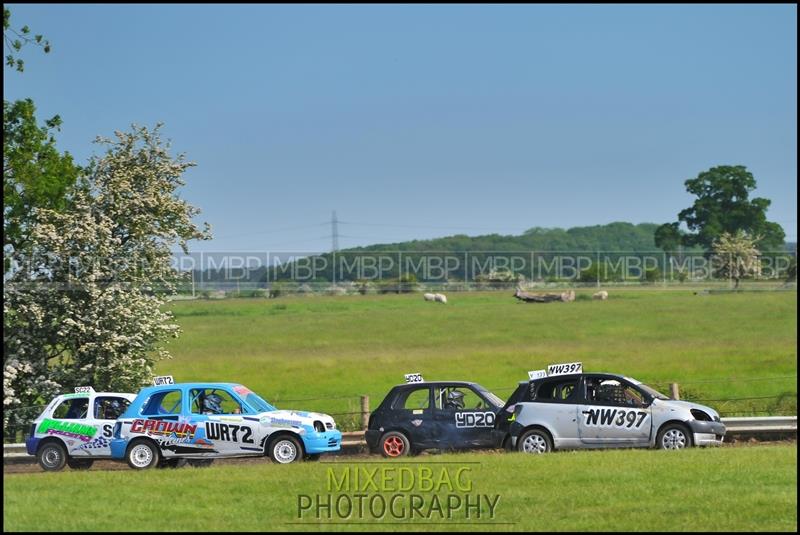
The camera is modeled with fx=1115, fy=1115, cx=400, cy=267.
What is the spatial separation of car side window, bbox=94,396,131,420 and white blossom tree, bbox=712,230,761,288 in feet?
304

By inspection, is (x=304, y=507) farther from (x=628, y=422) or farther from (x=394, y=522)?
(x=628, y=422)

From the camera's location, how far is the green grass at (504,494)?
45.3 feet

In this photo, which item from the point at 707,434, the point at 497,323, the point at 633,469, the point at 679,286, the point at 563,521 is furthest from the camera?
the point at 679,286

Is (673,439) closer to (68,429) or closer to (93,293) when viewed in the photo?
(68,429)

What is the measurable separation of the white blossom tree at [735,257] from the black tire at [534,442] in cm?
9059

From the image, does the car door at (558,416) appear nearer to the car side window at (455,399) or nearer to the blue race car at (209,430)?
the car side window at (455,399)

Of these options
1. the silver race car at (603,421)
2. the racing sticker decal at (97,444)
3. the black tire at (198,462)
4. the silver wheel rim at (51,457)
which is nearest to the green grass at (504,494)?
the silver race car at (603,421)

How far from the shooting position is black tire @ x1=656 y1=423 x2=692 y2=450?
816 inches

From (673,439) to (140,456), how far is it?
9962mm

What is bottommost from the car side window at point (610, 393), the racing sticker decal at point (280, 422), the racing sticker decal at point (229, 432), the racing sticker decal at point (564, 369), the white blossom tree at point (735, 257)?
the racing sticker decal at point (229, 432)

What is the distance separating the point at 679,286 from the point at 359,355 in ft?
180

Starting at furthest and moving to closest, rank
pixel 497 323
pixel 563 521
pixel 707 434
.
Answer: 1. pixel 497 323
2. pixel 707 434
3. pixel 563 521

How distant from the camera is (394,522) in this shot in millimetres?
14078

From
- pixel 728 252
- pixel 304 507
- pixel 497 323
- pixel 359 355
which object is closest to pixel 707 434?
pixel 304 507
